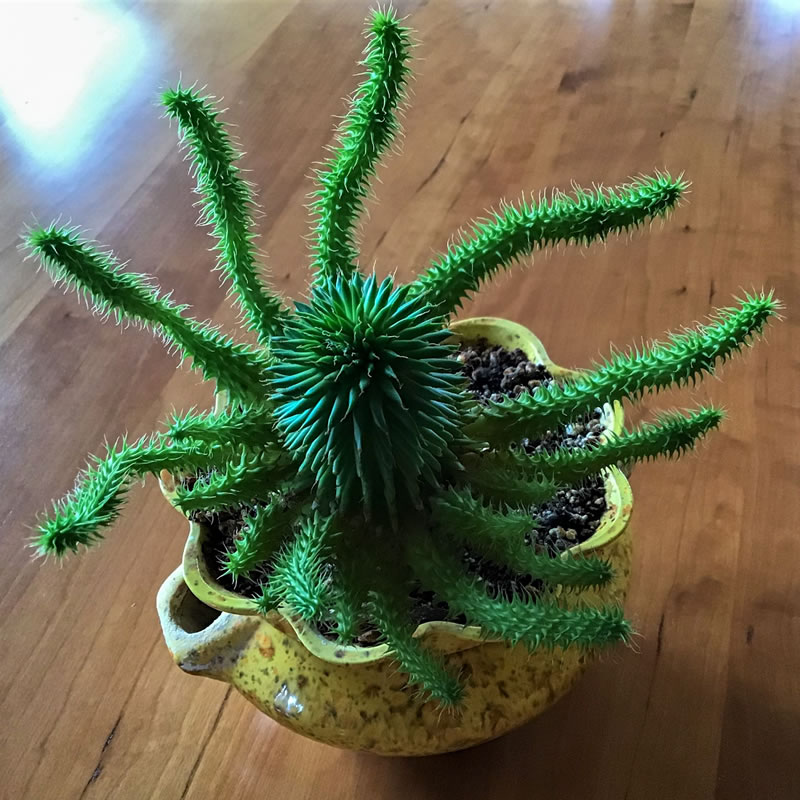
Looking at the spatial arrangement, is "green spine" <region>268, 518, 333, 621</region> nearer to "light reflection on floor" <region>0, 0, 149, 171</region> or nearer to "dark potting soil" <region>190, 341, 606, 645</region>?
"dark potting soil" <region>190, 341, 606, 645</region>

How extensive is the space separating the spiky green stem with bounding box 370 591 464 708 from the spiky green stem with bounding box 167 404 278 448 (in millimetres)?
82

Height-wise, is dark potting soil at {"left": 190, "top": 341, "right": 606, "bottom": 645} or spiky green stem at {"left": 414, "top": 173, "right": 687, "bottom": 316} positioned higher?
spiky green stem at {"left": 414, "top": 173, "right": 687, "bottom": 316}

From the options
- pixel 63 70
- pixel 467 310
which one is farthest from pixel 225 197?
pixel 63 70

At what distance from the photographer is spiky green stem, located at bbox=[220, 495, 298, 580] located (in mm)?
344

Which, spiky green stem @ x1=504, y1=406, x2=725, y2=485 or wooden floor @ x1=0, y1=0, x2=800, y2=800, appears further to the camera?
wooden floor @ x1=0, y1=0, x2=800, y2=800

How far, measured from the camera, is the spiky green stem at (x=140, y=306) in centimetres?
Result: 34

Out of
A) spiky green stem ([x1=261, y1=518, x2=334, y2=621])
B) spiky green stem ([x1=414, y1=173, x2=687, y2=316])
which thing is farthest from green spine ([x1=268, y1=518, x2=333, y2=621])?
spiky green stem ([x1=414, y1=173, x2=687, y2=316])

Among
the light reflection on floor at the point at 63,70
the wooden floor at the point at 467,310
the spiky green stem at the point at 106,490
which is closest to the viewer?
the spiky green stem at the point at 106,490

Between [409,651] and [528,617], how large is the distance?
0.05m

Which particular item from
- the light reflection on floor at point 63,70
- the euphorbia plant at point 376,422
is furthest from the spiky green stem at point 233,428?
the light reflection on floor at point 63,70

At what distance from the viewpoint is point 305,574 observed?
31 centimetres

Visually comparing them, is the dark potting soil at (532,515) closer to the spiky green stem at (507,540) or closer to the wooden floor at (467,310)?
the spiky green stem at (507,540)

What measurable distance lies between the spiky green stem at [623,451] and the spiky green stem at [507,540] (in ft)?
0.08

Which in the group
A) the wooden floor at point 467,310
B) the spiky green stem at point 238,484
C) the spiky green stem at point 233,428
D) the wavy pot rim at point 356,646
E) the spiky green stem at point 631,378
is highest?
the spiky green stem at point 233,428
